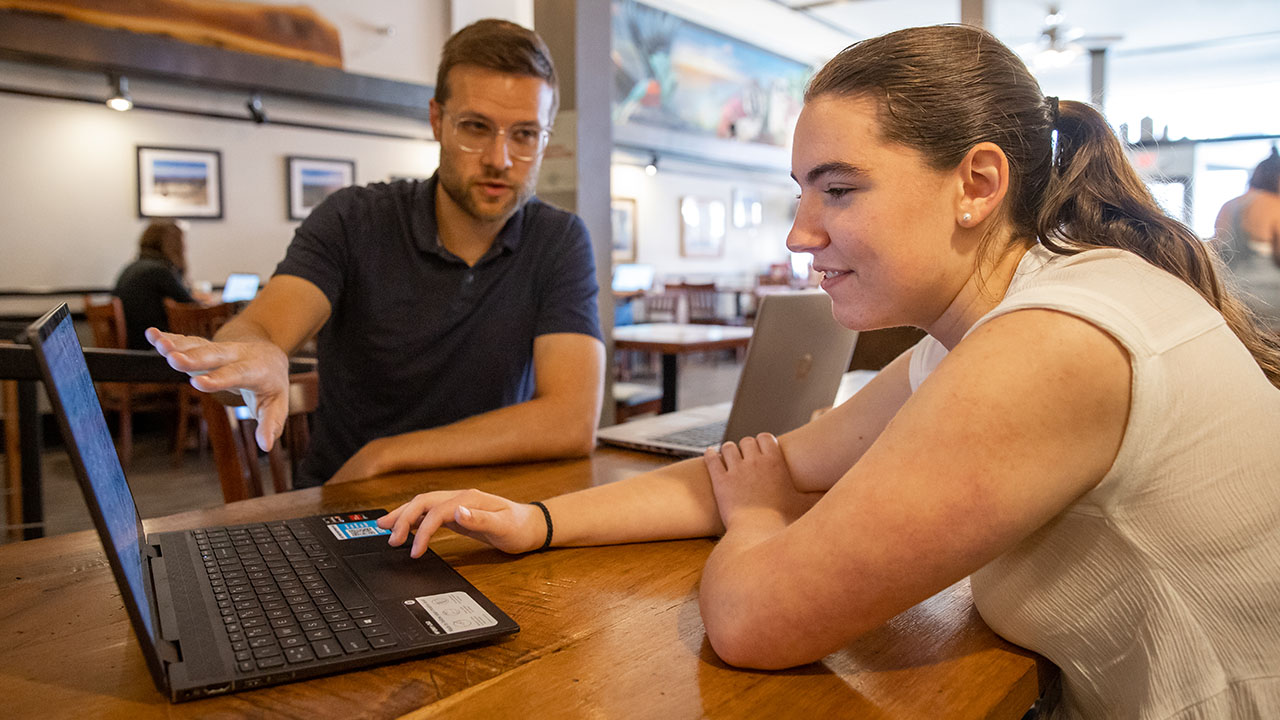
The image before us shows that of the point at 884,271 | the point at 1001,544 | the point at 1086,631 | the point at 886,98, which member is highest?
the point at 886,98

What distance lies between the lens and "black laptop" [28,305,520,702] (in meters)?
0.66

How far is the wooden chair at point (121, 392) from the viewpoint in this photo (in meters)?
5.00

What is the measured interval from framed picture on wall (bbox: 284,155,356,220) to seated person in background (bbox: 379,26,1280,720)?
728 cm

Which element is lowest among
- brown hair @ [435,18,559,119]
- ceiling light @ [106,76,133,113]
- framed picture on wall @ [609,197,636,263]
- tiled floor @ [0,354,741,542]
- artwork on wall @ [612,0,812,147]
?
tiled floor @ [0,354,741,542]

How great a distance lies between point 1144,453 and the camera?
29.1 inches

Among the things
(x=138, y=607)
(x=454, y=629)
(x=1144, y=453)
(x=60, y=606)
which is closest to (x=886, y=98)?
(x=1144, y=453)

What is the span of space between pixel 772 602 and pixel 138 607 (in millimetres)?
511

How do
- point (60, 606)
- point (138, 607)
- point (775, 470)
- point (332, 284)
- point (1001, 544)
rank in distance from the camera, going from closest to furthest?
point (138, 607) → point (1001, 544) → point (60, 606) → point (775, 470) → point (332, 284)

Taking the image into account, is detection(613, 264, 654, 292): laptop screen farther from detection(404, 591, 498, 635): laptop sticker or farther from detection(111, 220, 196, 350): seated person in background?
detection(404, 591, 498, 635): laptop sticker

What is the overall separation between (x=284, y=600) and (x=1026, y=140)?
0.90 metres

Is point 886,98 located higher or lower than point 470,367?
higher

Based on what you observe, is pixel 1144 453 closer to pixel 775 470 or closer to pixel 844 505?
pixel 844 505

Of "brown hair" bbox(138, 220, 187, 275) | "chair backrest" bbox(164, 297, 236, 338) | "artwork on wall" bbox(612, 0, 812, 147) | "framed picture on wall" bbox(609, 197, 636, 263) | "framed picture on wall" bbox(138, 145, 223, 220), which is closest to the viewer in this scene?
"chair backrest" bbox(164, 297, 236, 338)

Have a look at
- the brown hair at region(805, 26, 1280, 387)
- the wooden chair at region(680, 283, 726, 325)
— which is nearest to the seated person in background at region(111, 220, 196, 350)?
the brown hair at region(805, 26, 1280, 387)
